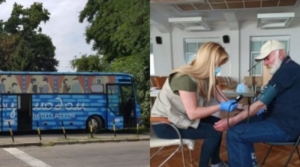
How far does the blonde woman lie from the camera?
5.82ft

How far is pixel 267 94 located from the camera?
5.66ft

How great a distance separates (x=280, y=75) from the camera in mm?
1723

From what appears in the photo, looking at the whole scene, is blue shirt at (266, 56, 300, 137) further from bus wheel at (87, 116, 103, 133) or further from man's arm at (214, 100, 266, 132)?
bus wheel at (87, 116, 103, 133)

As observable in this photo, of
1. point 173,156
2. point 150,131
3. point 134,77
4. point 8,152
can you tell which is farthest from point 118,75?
point 8,152

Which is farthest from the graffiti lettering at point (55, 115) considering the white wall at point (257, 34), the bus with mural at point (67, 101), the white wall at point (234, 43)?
the white wall at point (257, 34)

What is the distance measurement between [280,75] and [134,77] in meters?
0.68

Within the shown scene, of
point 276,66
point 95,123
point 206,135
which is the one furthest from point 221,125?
point 95,123

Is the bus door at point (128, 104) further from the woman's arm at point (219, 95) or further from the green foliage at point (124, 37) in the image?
the woman's arm at point (219, 95)

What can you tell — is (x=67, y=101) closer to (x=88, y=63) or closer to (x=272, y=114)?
(x=88, y=63)

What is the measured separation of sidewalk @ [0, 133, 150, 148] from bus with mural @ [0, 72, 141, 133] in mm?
43

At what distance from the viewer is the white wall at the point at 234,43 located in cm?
170

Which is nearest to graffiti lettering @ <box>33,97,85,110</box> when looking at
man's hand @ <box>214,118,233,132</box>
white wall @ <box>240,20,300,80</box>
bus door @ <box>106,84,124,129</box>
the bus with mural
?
the bus with mural

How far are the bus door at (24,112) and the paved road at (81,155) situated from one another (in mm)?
139

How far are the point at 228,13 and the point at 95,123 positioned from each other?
78 cm
